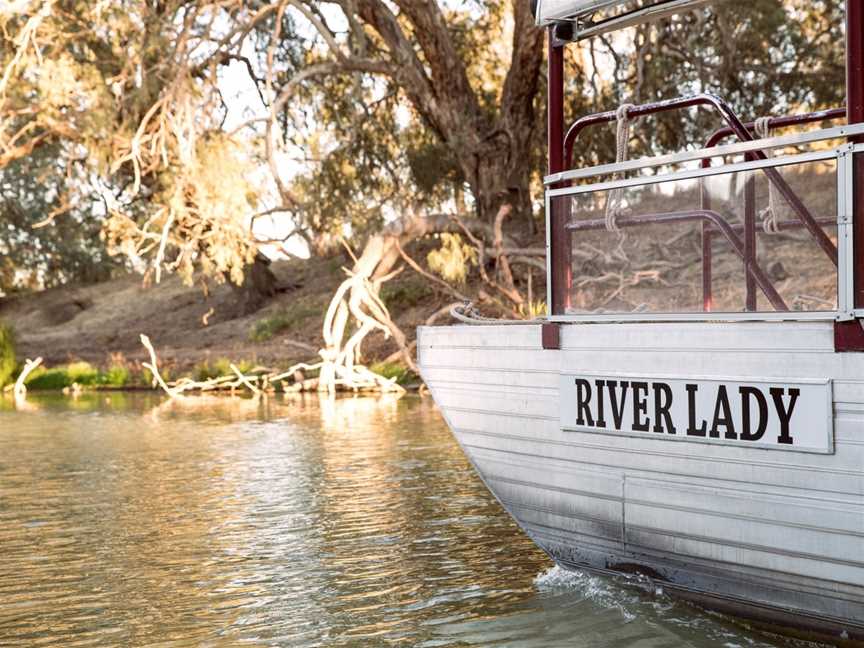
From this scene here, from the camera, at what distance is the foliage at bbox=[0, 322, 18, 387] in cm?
2145

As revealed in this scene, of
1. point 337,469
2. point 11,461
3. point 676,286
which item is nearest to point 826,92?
point 337,469

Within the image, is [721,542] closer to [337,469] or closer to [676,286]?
[676,286]

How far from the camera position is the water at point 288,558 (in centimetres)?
532

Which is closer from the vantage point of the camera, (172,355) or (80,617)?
(80,617)

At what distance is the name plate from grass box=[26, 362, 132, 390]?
1719 centimetres

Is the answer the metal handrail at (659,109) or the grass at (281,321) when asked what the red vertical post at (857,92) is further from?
the grass at (281,321)

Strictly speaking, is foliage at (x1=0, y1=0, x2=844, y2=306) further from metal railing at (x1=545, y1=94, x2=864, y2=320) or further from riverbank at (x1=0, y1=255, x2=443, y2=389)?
metal railing at (x1=545, y1=94, x2=864, y2=320)

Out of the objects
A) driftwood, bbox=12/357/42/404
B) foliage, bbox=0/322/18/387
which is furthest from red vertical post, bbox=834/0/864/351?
foliage, bbox=0/322/18/387

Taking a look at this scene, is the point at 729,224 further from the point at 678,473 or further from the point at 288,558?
the point at 288,558

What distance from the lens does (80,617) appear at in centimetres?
559

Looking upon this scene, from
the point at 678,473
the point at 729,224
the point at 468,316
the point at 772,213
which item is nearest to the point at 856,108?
the point at 772,213

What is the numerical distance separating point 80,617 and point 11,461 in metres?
6.06

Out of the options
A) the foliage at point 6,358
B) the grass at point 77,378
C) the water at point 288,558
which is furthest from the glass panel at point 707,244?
the foliage at point 6,358

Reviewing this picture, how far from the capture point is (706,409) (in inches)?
198
